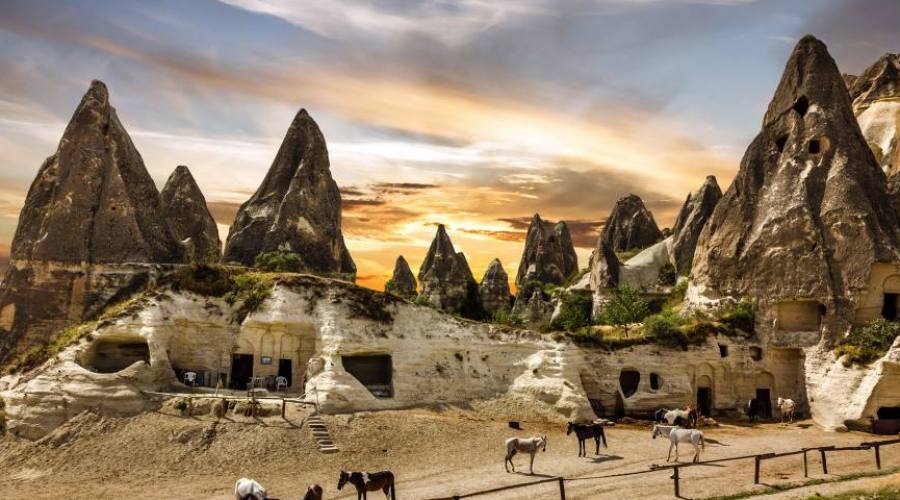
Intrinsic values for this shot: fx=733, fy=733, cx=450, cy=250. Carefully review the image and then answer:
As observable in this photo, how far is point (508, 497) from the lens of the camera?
866 inches

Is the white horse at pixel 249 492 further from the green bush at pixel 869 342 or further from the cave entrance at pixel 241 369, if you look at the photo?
the green bush at pixel 869 342

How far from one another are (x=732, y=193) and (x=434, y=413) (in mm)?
25615

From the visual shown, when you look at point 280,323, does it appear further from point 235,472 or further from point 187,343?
point 235,472

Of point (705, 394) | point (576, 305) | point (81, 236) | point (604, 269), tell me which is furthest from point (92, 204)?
point (604, 269)

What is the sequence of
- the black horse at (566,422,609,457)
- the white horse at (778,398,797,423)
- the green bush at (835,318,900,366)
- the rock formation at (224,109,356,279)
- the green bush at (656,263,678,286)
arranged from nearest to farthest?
the black horse at (566,422,609,457), the green bush at (835,318,900,366), the white horse at (778,398,797,423), the rock formation at (224,109,356,279), the green bush at (656,263,678,286)

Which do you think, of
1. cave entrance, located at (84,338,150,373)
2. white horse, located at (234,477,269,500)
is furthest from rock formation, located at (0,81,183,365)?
white horse, located at (234,477,269,500)

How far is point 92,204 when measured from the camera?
4225cm

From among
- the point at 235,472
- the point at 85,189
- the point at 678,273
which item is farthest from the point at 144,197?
the point at 678,273

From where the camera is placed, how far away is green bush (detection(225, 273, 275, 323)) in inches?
1405

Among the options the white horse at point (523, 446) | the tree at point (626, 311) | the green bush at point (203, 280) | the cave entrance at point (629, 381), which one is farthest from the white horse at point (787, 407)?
the green bush at point (203, 280)

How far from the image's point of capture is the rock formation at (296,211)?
52.5 m

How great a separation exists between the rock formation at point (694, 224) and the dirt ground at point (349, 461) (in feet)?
120

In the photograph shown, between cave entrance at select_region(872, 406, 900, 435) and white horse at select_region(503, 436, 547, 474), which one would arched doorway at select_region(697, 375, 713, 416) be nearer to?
cave entrance at select_region(872, 406, 900, 435)

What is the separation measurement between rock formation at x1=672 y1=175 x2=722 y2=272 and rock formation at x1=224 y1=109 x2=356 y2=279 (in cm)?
3271
